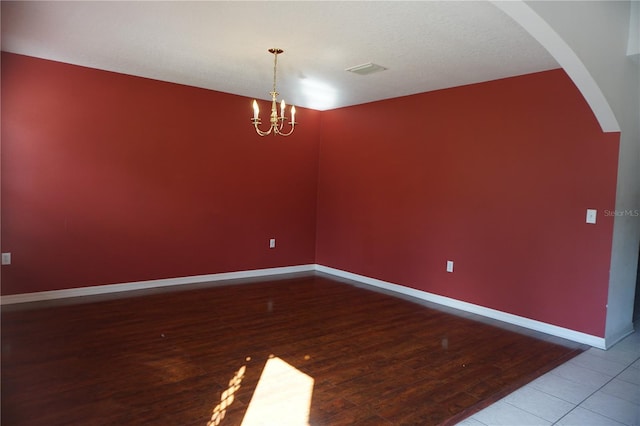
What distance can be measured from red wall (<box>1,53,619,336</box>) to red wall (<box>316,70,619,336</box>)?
0.04 feet

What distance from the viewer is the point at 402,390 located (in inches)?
101

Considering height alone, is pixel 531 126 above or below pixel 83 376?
above

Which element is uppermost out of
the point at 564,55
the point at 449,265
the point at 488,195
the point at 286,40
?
the point at 286,40

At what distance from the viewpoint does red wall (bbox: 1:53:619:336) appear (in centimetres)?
363

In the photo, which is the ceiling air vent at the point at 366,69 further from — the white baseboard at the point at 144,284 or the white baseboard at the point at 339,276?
the white baseboard at the point at 144,284

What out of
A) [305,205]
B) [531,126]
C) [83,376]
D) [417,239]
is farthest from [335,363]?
[305,205]

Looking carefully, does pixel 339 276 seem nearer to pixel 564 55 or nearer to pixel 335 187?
pixel 335 187

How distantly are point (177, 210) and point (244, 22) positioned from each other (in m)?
2.66

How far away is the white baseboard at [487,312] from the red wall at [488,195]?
0.18 ft

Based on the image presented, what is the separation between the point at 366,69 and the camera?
3836 mm

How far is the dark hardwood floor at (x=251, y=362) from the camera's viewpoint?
2.28m

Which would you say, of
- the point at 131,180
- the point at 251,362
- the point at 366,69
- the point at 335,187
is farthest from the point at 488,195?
the point at 131,180

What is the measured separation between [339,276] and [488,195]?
2.40 metres

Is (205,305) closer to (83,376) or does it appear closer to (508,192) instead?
(83,376)
